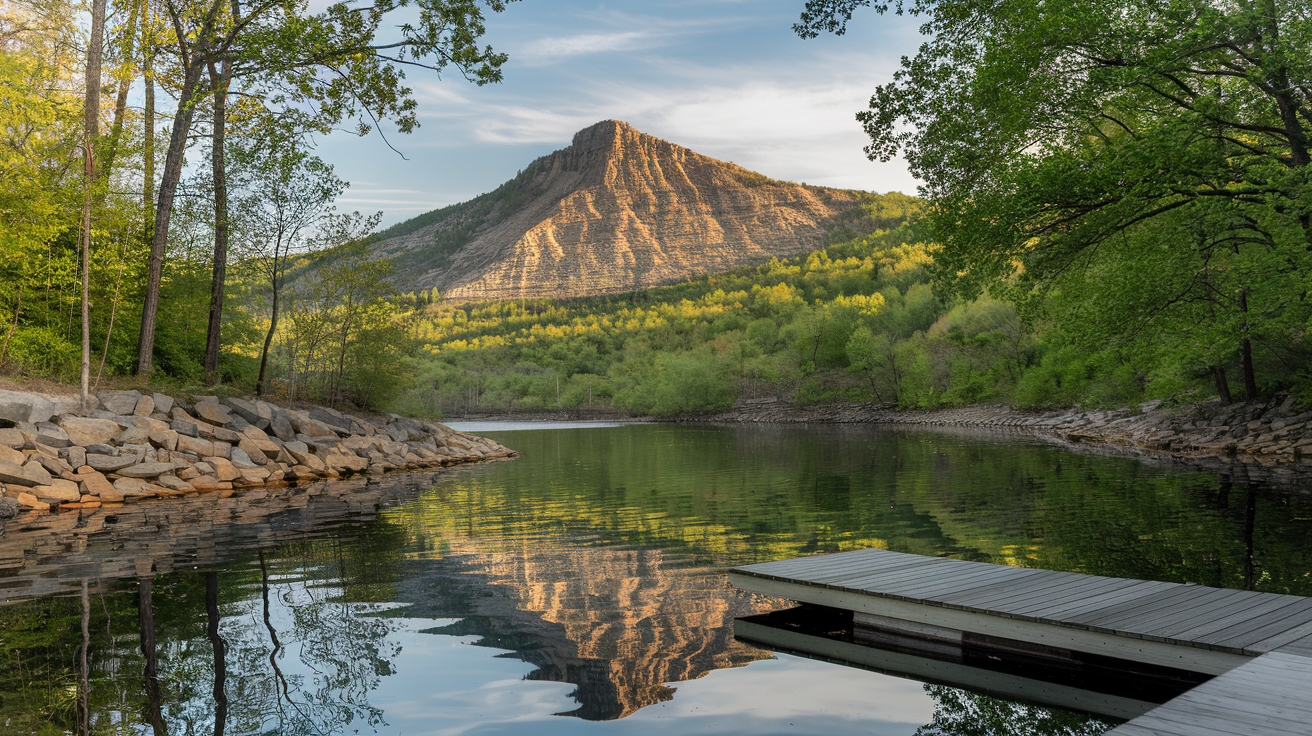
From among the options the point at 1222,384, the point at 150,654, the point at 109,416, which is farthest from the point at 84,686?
the point at 1222,384

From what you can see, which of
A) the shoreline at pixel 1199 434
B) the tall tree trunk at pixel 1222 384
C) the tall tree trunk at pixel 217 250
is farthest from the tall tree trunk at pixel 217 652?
the tall tree trunk at pixel 1222 384

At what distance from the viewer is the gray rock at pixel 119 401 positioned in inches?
829

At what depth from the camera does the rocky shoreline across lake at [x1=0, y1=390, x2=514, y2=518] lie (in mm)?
17750

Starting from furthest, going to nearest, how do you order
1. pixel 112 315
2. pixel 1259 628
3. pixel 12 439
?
pixel 112 315
pixel 12 439
pixel 1259 628

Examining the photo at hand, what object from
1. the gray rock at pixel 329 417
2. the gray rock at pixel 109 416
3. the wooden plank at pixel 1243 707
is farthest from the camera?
the gray rock at pixel 329 417

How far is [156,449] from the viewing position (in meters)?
21.0

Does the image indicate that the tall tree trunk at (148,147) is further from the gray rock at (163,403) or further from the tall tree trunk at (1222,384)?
the tall tree trunk at (1222,384)

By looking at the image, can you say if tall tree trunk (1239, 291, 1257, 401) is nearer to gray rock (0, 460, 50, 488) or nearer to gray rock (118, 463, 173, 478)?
gray rock (118, 463, 173, 478)

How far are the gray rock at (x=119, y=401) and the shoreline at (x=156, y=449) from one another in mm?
22

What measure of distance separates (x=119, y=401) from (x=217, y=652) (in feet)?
56.4

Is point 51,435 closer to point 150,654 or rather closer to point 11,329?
point 11,329

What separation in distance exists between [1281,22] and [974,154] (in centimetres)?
642

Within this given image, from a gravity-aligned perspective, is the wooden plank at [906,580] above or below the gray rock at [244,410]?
below

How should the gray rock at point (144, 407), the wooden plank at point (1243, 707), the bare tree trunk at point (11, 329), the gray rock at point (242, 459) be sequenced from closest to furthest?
the wooden plank at point (1243, 707) → the bare tree trunk at point (11, 329) → the gray rock at point (144, 407) → the gray rock at point (242, 459)
